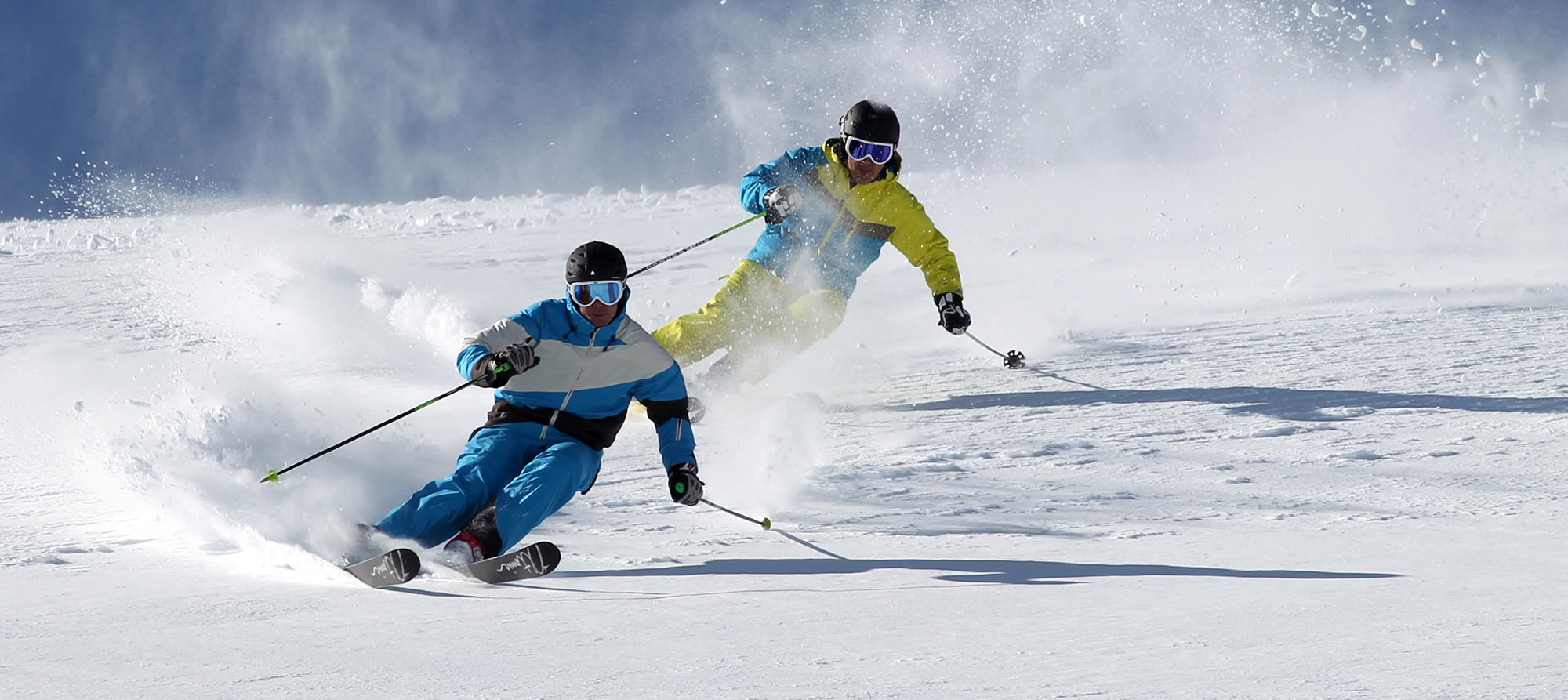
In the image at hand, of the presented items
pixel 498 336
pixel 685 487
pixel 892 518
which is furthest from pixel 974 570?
pixel 498 336

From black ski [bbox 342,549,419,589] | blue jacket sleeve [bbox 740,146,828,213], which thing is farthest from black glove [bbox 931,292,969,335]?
black ski [bbox 342,549,419,589]

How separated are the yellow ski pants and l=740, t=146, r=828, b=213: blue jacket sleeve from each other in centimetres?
31

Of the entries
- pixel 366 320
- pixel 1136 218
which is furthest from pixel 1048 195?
pixel 366 320

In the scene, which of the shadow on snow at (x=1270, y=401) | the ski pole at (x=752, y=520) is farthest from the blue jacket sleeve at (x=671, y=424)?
the shadow on snow at (x=1270, y=401)

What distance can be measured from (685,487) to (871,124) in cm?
225

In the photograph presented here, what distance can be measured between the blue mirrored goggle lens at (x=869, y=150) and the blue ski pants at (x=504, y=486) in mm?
2066

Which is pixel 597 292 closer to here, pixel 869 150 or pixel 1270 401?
pixel 869 150

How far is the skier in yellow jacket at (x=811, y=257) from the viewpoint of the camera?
5.41 metres

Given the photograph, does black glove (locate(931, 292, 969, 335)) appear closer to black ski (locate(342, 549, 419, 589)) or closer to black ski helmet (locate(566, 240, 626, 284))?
black ski helmet (locate(566, 240, 626, 284))

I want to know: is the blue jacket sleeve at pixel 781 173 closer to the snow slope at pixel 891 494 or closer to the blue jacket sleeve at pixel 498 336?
the snow slope at pixel 891 494

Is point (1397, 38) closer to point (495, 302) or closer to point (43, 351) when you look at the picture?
point (495, 302)

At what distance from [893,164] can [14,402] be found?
13.6 feet

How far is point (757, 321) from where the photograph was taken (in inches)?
219

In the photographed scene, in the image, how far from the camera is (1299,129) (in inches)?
886
